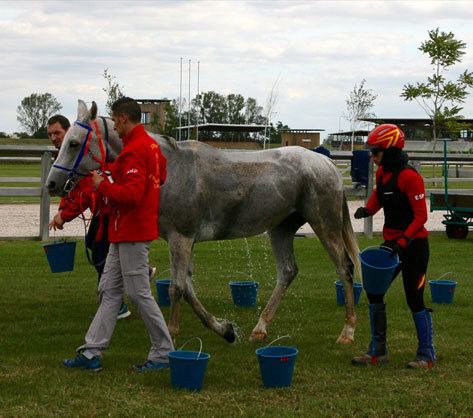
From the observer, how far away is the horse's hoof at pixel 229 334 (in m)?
5.97

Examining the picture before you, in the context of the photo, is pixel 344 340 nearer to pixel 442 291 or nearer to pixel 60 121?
pixel 442 291

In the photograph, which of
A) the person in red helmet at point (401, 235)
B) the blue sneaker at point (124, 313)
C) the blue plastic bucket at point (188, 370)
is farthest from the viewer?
the blue sneaker at point (124, 313)

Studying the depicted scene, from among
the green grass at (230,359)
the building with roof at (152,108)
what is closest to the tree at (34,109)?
the building with roof at (152,108)

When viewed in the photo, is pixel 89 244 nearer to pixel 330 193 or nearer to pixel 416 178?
pixel 330 193

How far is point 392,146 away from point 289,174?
4.42 ft

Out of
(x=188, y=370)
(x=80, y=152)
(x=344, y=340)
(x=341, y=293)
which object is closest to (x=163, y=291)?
(x=341, y=293)

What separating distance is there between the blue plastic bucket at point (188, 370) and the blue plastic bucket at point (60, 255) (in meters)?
2.44

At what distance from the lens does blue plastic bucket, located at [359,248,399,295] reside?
205 inches

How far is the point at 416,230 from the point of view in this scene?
525 cm

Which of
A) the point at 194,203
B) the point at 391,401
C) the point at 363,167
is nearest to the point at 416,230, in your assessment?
the point at 391,401

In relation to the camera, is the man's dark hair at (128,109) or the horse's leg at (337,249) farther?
the horse's leg at (337,249)

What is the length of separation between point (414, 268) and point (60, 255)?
Answer: 3375 millimetres

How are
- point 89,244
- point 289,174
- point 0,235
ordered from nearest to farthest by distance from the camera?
1. point 289,174
2. point 89,244
3. point 0,235

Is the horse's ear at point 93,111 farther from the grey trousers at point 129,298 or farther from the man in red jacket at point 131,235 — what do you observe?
the grey trousers at point 129,298
